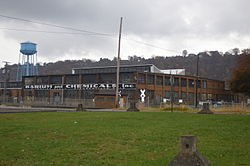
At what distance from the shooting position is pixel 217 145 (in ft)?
32.2

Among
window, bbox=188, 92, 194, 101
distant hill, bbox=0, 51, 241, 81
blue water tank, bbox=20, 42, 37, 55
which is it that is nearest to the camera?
window, bbox=188, 92, 194, 101

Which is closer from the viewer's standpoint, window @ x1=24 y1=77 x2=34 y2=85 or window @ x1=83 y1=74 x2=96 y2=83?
window @ x1=83 y1=74 x2=96 y2=83

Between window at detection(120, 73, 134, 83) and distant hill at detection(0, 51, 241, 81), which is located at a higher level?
distant hill at detection(0, 51, 241, 81)

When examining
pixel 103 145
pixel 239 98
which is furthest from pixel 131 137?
pixel 239 98

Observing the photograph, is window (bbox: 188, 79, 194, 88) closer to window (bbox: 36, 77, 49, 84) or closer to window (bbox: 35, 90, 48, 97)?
window (bbox: 36, 77, 49, 84)

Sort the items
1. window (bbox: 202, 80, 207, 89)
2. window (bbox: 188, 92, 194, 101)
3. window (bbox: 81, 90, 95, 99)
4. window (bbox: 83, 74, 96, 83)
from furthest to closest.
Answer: window (bbox: 202, 80, 207, 89) → window (bbox: 188, 92, 194, 101) → window (bbox: 83, 74, 96, 83) → window (bbox: 81, 90, 95, 99)

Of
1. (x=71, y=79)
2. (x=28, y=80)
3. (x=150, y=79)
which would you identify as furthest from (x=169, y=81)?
(x=28, y=80)

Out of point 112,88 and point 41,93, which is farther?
point 41,93

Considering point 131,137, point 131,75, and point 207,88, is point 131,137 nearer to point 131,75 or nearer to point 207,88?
point 131,75

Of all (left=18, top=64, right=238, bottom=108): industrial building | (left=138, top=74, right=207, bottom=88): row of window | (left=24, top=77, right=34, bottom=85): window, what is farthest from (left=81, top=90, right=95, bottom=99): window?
(left=24, top=77, right=34, bottom=85): window

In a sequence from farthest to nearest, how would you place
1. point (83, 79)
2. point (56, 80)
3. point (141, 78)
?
1. point (56, 80)
2. point (83, 79)
3. point (141, 78)

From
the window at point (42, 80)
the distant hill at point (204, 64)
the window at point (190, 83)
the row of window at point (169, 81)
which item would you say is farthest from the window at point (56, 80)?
the distant hill at point (204, 64)

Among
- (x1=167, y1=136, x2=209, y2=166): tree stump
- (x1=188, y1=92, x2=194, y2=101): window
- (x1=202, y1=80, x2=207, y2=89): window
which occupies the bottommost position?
(x1=167, y1=136, x2=209, y2=166): tree stump

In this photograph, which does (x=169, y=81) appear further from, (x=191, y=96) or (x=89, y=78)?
(x=89, y=78)
